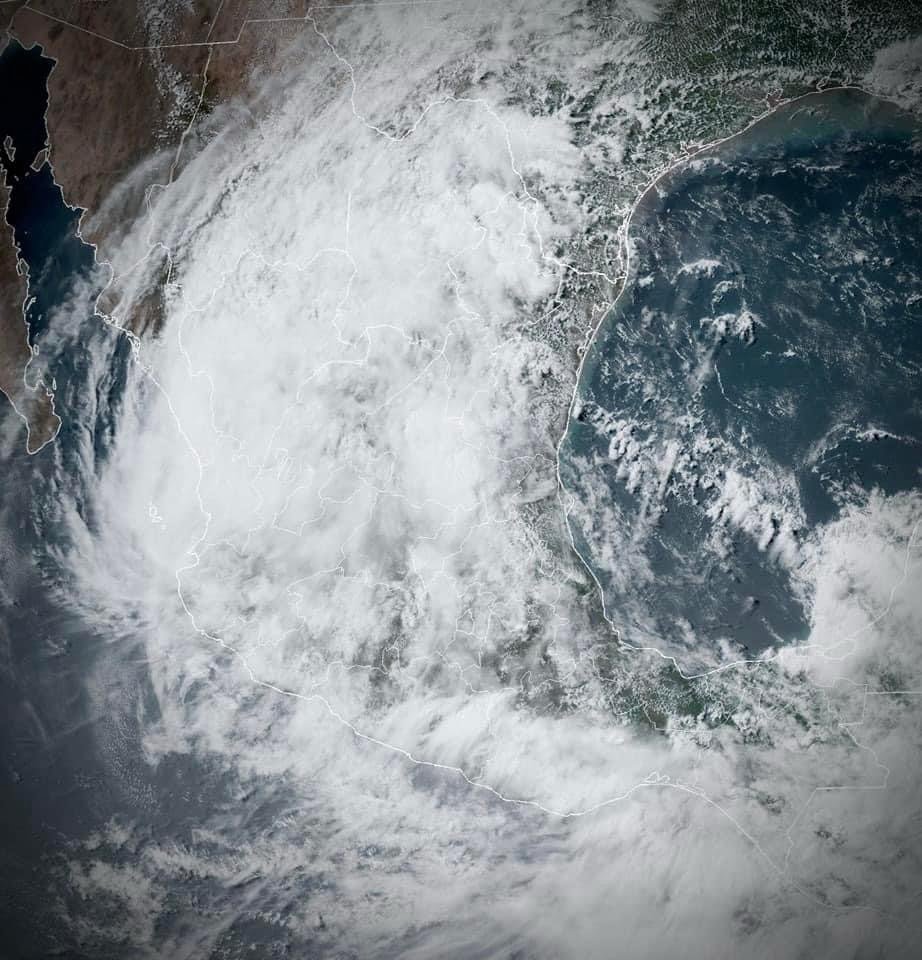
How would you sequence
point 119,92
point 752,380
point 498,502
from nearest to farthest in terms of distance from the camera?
point 752,380
point 498,502
point 119,92

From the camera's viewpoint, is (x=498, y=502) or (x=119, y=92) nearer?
(x=498, y=502)

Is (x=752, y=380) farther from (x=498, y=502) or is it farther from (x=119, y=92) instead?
(x=119, y=92)

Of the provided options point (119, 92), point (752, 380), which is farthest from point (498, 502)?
point (119, 92)

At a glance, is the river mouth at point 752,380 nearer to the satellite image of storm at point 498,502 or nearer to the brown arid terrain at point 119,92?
the satellite image of storm at point 498,502

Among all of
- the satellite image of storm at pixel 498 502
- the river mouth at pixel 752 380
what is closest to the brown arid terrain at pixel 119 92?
the satellite image of storm at pixel 498 502

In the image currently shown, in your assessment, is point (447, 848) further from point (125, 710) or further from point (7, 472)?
point (7, 472)
